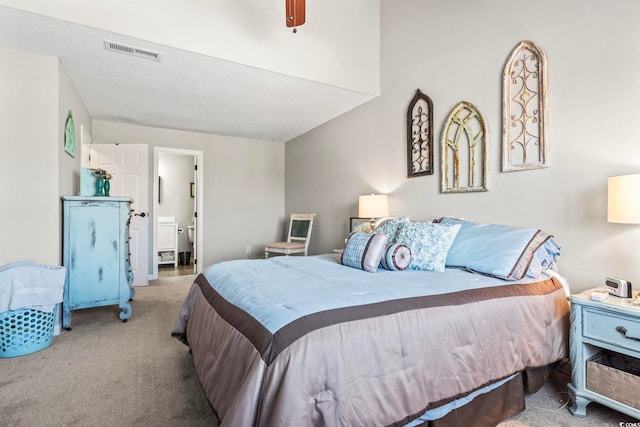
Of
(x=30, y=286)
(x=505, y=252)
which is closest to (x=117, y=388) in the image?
(x=30, y=286)

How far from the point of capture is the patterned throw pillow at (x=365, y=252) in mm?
2195

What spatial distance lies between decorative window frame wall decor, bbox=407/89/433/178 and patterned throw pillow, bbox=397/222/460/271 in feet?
3.39

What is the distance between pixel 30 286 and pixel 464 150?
3.60 metres

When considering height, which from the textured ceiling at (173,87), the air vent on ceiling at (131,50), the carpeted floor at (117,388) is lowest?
the carpeted floor at (117,388)

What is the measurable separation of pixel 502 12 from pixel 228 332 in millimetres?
3011

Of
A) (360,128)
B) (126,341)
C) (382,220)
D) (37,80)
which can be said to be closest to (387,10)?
(360,128)

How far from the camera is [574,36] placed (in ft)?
7.30

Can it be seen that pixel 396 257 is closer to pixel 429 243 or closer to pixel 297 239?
pixel 429 243

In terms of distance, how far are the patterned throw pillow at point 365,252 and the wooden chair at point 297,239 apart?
2.48 m

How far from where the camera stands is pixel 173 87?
3605 millimetres

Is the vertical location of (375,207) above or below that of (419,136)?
below

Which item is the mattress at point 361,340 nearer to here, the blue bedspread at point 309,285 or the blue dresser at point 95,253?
the blue bedspread at point 309,285

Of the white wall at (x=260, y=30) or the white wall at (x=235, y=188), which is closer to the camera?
the white wall at (x=260, y=30)

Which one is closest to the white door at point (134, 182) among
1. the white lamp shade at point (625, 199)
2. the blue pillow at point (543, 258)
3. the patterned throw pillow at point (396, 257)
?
the patterned throw pillow at point (396, 257)
